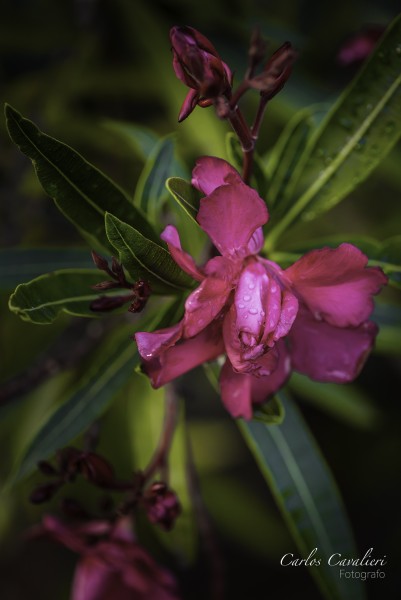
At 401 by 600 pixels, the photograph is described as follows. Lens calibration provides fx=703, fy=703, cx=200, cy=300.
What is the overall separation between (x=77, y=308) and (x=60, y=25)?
115cm

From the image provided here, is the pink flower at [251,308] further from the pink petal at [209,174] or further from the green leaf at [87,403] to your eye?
the green leaf at [87,403]

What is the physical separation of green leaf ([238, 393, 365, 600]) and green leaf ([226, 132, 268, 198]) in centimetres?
38

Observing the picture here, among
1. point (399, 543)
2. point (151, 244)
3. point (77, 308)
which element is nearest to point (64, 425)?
point (77, 308)

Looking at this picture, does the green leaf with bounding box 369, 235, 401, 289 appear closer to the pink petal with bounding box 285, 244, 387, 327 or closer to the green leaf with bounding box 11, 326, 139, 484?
the pink petal with bounding box 285, 244, 387, 327

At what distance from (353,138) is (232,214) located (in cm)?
34

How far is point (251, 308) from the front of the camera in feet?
2.10

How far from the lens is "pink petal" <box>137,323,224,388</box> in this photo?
695mm

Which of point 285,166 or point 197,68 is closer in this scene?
point 197,68

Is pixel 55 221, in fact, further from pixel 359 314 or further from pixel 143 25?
pixel 359 314

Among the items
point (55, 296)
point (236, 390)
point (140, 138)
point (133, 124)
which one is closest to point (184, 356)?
point (236, 390)

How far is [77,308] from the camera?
817mm

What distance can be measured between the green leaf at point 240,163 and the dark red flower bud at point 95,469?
1.33ft

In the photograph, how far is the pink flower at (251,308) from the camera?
2.11 feet

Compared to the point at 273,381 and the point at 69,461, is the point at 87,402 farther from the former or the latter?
the point at 273,381
